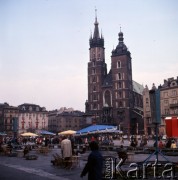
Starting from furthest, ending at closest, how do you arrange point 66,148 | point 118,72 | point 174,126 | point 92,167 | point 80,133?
point 118,72, point 80,133, point 66,148, point 174,126, point 92,167

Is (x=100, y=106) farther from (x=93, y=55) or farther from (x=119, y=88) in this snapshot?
(x=93, y=55)

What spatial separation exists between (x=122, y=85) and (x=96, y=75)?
1107 cm

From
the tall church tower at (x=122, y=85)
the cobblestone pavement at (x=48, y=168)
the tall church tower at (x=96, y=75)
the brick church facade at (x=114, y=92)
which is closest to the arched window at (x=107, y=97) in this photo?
the brick church facade at (x=114, y=92)

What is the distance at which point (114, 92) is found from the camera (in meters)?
93.5

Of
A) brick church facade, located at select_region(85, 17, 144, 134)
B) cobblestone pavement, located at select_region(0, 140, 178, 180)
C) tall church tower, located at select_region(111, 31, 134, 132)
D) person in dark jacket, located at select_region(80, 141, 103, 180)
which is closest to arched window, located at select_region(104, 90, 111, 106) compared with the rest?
brick church facade, located at select_region(85, 17, 144, 134)

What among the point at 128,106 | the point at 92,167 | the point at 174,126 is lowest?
the point at 92,167

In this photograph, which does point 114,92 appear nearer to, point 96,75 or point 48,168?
point 96,75

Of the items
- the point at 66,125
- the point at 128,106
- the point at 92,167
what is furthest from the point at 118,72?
the point at 92,167

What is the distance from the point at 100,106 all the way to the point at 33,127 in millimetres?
32692

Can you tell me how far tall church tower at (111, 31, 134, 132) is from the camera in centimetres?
8981

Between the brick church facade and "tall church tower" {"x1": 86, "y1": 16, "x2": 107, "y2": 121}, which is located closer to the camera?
the brick church facade

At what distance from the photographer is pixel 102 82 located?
326 feet

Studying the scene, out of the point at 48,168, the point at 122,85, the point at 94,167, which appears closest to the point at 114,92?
the point at 122,85

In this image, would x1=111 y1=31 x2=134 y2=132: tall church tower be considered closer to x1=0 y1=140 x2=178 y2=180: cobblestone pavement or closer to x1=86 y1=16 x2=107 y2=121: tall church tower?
x1=86 y1=16 x2=107 y2=121: tall church tower
